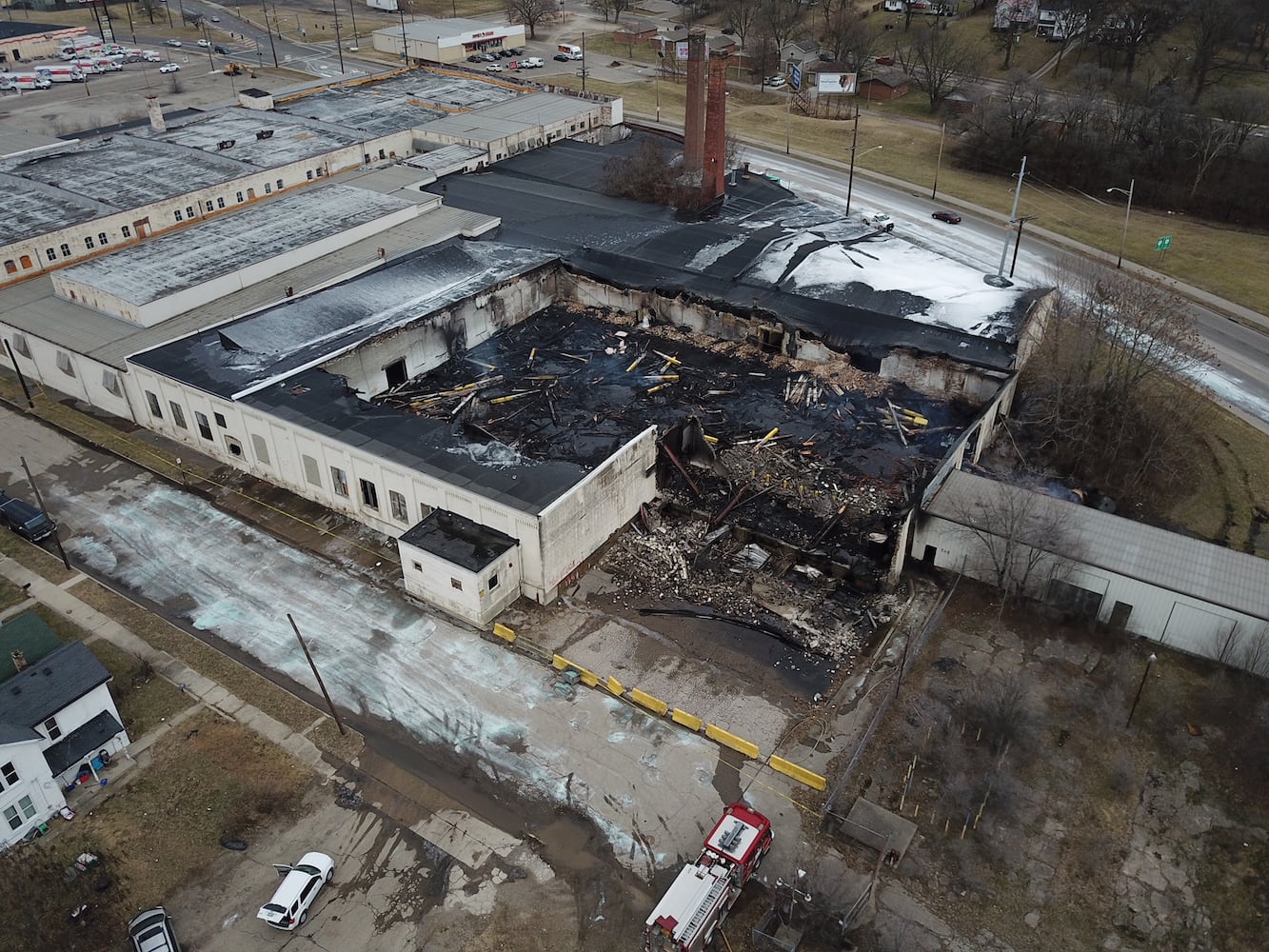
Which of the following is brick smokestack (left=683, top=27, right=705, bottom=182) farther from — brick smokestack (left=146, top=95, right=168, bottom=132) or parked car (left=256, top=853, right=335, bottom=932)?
parked car (left=256, top=853, right=335, bottom=932)

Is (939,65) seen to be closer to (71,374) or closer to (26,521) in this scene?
(71,374)

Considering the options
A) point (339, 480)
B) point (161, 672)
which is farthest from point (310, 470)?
point (161, 672)

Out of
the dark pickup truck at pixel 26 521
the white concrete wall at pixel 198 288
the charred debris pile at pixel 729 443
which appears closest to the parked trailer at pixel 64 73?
the white concrete wall at pixel 198 288

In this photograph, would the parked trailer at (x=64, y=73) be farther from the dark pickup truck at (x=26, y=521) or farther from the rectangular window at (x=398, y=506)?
the rectangular window at (x=398, y=506)

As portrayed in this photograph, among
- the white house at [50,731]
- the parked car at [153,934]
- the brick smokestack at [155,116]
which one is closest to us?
the parked car at [153,934]

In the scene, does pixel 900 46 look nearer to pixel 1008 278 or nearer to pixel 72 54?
pixel 1008 278

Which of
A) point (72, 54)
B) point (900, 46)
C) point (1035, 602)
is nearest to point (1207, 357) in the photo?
point (1035, 602)
